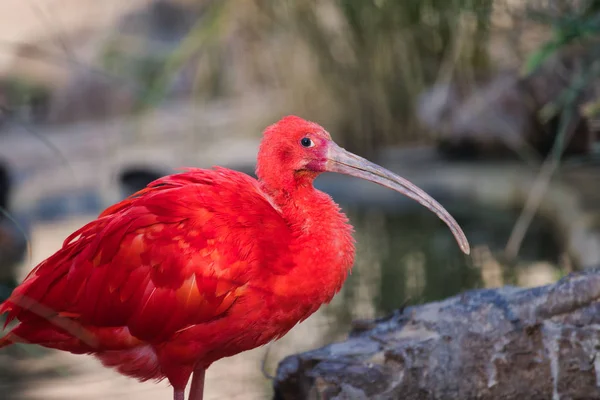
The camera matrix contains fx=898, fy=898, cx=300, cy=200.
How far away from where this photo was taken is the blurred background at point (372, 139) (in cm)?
450

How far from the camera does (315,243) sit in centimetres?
298

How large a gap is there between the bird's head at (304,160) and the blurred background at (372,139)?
1.00m

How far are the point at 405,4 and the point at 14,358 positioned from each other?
8.86 feet

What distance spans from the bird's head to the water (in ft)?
2.36

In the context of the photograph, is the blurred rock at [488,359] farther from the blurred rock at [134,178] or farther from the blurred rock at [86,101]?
the blurred rock at [86,101]

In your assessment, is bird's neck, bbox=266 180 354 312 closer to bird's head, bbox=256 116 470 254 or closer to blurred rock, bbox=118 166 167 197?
bird's head, bbox=256 116 470 254

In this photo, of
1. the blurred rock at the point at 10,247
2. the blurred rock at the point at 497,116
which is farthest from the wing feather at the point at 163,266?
the blurred rock at the point at 497,116

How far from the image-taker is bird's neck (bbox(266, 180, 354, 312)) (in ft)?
9.57

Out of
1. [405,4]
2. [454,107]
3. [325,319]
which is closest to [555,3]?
[405,4]

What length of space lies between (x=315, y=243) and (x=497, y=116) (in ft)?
16.5

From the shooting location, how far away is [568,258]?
550cm

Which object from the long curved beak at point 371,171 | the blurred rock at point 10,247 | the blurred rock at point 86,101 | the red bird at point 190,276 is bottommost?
the red bird at point 190,276

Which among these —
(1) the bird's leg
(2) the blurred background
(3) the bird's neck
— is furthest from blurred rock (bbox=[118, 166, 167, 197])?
(3) the bird's neck

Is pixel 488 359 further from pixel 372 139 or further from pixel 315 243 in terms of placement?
pixel 372 139
